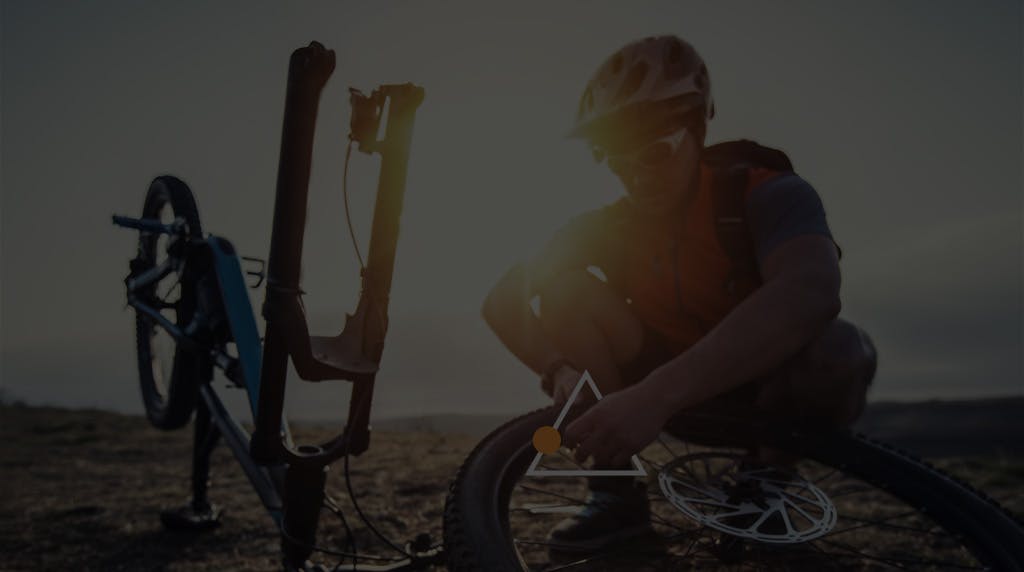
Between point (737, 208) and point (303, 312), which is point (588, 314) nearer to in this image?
point (737, 208)

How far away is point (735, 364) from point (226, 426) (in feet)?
7.03

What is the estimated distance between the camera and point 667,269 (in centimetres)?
252

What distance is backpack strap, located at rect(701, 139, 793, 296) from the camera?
2.22m

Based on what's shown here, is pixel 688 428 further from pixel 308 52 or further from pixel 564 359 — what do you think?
pixel 308 52

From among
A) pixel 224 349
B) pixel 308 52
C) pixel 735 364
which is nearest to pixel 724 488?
pixel 735 364

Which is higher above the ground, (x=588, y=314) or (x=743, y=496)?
(x=588, y=314)

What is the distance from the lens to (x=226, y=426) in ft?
9.01

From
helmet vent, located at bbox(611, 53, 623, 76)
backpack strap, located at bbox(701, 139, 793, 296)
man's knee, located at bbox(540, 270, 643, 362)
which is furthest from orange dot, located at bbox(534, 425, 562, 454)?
helmet vent, located at bbox(611, 53, 623, 76)

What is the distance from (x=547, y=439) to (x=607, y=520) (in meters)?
0.76

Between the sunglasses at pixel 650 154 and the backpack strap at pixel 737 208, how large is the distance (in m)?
0.20

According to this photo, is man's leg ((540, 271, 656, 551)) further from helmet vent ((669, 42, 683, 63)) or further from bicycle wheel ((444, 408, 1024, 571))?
helmet vent ((669, 42, 683, 63))

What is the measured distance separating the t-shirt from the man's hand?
74 cm

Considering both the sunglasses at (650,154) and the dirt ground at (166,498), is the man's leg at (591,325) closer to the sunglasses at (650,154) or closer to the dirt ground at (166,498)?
the sunglasses at (650,154)

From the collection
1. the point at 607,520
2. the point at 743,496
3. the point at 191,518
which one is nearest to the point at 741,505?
the point at 743,496
